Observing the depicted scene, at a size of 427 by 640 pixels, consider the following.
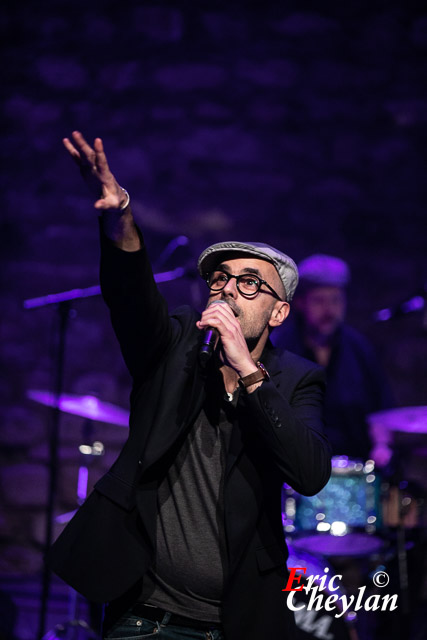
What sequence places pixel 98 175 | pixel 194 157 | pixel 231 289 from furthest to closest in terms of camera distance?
pixel 194 157
pixel 231 289
pixel 98 175

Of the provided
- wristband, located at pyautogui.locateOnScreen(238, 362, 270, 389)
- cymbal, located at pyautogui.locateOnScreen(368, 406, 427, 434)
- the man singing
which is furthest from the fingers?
cymbal, located at pyautogui.locateOnScreen(368, 406, 427, 434)

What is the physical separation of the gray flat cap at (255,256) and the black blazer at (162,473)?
0.96 ft

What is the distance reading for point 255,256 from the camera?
2.20m

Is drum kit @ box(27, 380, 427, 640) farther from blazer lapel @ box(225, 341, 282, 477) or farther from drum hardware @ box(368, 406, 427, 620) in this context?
blazer lapel @ box(225, 341, 282, 477)

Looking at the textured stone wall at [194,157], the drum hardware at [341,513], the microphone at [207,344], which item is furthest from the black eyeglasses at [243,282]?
the textured stone wall at [194,157]

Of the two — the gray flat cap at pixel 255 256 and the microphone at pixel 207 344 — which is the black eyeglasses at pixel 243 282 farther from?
the microphone at pixel 207 344

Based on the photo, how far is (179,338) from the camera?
6.79 ft

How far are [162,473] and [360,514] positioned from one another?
6.70 feet

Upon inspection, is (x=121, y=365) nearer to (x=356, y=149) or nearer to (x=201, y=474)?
(x=356, y=149)

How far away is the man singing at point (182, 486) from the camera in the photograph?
181cm

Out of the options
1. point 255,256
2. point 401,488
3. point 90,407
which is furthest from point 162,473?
point 401,488

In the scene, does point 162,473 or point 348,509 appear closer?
point 162,473

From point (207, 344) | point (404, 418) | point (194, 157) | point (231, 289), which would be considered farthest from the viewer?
point (194, 157)

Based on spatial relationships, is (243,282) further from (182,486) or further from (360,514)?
(360,514)
